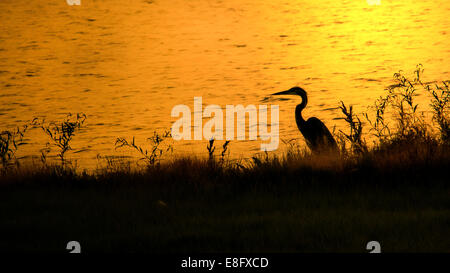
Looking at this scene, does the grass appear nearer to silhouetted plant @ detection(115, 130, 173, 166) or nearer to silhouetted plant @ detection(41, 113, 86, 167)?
silhouetted plant @ detection(115, 130, 173, 166)

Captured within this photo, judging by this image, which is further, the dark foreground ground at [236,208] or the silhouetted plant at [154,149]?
the silhouetted plant at [154,149]

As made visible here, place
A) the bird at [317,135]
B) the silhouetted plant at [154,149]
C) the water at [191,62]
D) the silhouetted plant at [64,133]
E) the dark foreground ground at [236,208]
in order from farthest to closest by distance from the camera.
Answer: the water at [191,62] < the bird at [317,135] < the silhouetted plant at [64,133] < the silhouetted plant at [154,149] < the dark foreground ground at [236,208]

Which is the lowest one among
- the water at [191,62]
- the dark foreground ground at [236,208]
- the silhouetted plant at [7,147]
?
the dark foreground ground at [236,208]

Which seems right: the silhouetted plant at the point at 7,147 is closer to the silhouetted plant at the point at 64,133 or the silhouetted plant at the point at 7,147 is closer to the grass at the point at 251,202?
the grass at the point at 251,202

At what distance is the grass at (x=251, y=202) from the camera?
5.59 meters

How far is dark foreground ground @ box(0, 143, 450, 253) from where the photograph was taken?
557 cm

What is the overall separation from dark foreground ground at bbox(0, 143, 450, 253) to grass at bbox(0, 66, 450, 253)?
0.04 ft

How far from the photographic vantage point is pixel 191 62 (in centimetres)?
1839

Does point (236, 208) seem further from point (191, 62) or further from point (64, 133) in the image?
point (191, 62)

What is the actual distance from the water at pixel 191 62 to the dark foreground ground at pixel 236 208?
97.0 inches

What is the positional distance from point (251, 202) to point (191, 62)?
39.2 feet

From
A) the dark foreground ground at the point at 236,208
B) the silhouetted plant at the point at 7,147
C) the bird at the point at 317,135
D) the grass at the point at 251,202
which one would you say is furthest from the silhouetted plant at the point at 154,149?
the bird at the point at 317,135

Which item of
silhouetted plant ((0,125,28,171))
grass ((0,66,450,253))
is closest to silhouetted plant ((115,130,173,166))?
grass ((0,66,450,253))

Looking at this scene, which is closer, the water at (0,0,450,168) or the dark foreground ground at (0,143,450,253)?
the dark foreground ground at (0,143,450,253)
